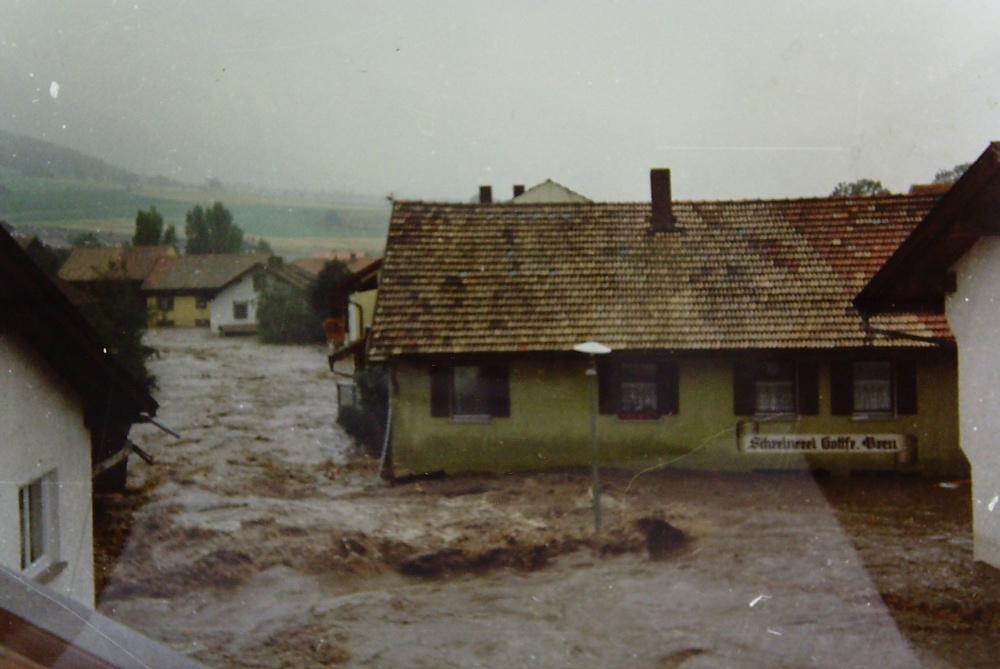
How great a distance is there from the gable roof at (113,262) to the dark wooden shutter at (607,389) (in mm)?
7312

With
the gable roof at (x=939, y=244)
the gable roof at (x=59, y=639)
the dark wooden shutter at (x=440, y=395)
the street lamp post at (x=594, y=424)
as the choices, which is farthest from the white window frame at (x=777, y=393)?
the gable roof at (x=59, y=639)

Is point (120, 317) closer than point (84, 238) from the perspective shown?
No

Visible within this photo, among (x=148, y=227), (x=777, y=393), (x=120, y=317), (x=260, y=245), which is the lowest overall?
(x=777, y=393)

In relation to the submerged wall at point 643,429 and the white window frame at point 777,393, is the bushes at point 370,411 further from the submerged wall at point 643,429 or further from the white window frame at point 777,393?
A: the white window frame at point 777,393

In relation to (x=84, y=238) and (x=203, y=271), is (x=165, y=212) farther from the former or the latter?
(x=203, y=271)

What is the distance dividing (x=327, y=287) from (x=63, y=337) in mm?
16179

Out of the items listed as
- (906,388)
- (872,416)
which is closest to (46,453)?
(872,416)

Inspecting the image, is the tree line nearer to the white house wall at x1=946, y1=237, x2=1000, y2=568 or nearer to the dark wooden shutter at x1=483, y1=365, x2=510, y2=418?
the dark wooden shutter at x1=483, y1=365, x2=510, y2=418

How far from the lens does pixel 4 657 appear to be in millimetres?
971

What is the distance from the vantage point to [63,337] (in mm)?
4070

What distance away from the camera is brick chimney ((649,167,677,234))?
13691 millimetres

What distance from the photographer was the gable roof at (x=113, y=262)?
37.5 feet

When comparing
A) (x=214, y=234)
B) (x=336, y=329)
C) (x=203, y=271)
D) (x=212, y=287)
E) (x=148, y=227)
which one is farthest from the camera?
(x=336, y=329)

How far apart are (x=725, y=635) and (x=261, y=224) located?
10.5m
